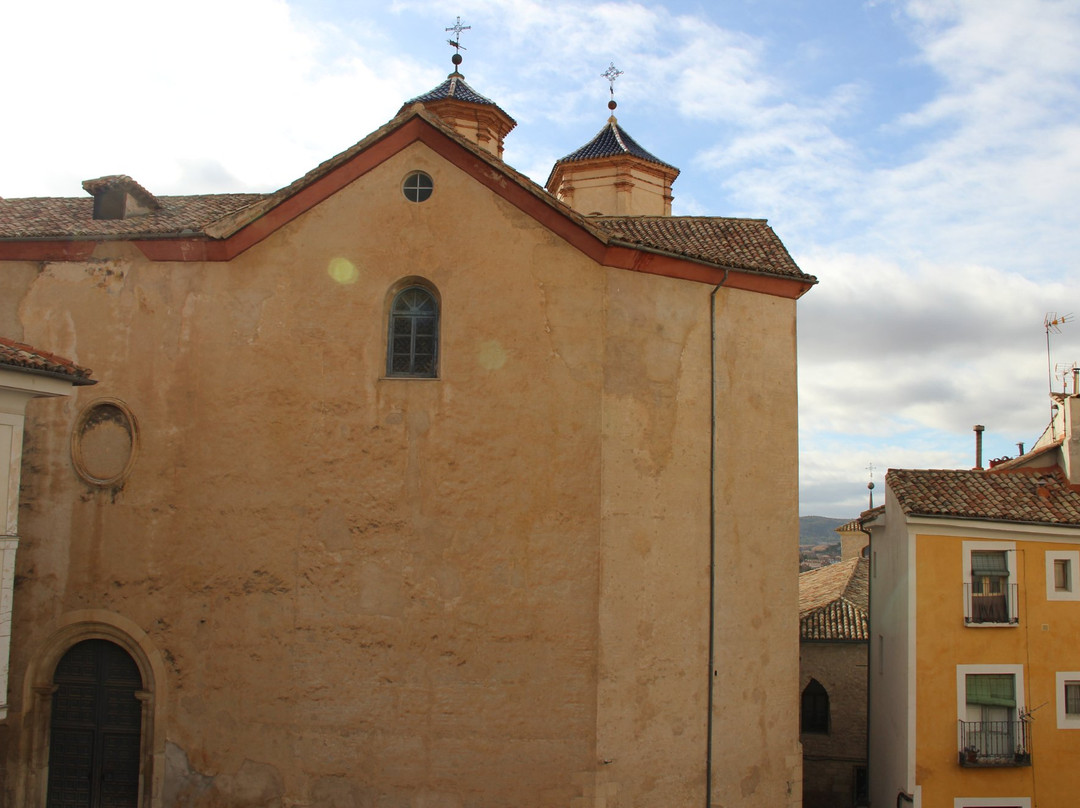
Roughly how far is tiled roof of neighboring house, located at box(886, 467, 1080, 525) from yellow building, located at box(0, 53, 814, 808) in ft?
14.0

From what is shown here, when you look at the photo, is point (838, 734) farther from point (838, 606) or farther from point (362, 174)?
point (362, 174)

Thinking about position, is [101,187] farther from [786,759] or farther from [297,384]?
[786,759]

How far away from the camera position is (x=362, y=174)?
12336 mm

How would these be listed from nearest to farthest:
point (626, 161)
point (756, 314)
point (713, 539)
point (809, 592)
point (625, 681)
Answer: point (625, 681), point (713, 539), point (756, 314), point (626, 161), point (809, 592)

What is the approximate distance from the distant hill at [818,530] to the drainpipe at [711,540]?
346 ft

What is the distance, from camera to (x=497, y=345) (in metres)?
12.0

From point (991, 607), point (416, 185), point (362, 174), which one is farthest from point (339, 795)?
point (991, 607)

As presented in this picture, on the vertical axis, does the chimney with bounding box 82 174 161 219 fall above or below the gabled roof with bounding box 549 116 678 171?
below

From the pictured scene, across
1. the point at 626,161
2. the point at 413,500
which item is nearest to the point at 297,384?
the point at 413,500

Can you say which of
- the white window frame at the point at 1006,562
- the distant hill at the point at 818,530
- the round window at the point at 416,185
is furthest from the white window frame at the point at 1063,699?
the distant hill at the point at 818,530

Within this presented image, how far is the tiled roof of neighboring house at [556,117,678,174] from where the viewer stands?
22.8m

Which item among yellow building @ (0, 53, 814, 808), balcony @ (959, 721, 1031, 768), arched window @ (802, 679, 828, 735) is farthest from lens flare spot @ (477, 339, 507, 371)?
arched window @ (802, 679, 828, 735)

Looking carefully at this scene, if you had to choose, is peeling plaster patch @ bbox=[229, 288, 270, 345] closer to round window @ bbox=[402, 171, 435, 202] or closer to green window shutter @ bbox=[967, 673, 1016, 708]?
round window @ bbox=[402, 171, 435, 202]

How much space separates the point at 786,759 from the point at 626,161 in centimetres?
1475
